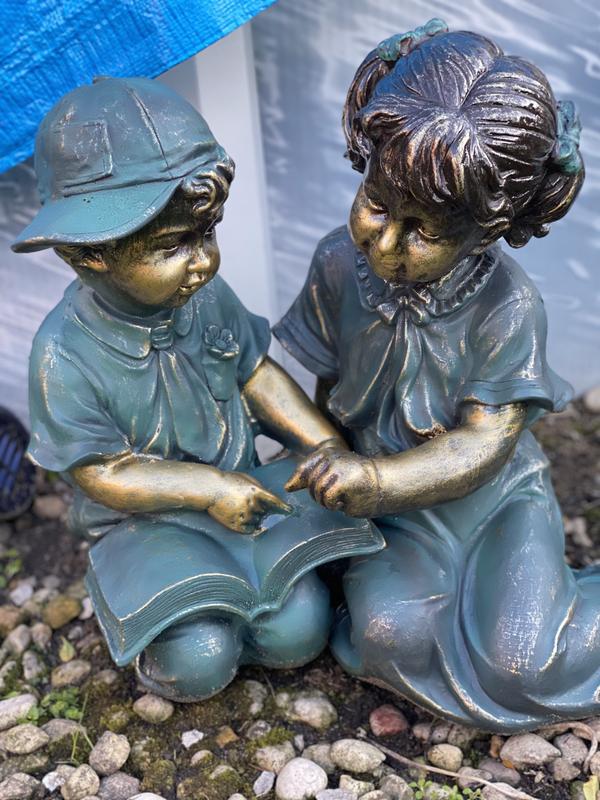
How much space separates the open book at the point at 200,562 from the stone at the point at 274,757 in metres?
0.26

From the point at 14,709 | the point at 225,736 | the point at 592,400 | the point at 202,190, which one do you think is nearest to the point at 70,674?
the point at 14,709

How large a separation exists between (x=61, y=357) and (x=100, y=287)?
0.44 ft

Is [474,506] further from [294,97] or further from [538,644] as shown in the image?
[294,97]

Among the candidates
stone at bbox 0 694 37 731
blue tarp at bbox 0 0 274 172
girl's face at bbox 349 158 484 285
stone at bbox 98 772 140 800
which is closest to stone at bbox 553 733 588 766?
stone at bbox 98 772 140 800

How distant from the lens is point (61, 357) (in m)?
1.59

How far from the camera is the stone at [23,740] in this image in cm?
175

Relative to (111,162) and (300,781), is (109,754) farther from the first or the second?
(111,162)

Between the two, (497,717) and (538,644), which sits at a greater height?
(538,644)

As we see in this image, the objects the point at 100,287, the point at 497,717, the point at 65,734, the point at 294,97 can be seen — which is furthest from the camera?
the point at 294,97

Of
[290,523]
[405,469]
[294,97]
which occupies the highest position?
[294,97]

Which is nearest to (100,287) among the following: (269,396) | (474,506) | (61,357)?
(61,357)

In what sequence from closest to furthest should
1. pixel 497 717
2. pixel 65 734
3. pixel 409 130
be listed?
pixel 409 130, pixel 497 717, pixel 65 734

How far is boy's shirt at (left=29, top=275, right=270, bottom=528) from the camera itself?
5.21 ft

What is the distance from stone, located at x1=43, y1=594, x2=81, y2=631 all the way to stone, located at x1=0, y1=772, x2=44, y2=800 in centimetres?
40
